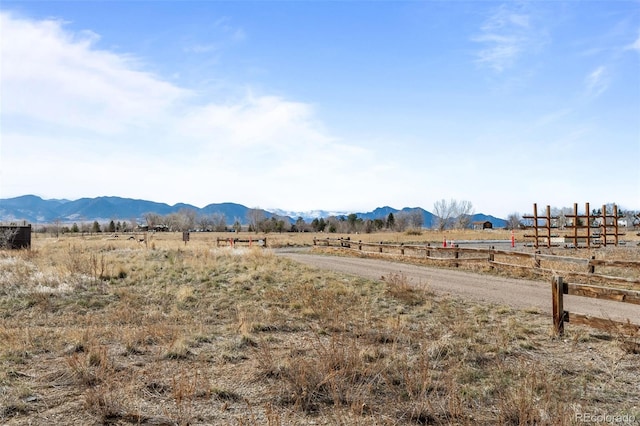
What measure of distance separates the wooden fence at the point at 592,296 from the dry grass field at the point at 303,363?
0.33 metres

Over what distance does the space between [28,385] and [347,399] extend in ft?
14.6

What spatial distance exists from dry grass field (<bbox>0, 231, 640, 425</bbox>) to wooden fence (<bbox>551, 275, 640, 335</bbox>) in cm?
33

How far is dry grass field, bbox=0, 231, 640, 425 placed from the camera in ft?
18.0

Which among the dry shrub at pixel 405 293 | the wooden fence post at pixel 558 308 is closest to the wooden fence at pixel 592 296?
the wooden fence post at pixel 558 308

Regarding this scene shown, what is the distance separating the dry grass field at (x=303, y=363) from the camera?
216 inches

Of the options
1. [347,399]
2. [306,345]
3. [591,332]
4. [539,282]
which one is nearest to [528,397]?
[347,399]

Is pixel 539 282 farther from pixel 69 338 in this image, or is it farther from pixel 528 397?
pixel 69 338

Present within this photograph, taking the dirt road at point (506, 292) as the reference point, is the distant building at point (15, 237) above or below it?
above

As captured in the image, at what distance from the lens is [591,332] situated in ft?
31.3

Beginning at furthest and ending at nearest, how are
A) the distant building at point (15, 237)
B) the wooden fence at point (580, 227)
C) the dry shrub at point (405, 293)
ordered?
the wooden fence at point (580, 227) < the distant building at point (15, 237) < the dry shrub at point (405, 293)

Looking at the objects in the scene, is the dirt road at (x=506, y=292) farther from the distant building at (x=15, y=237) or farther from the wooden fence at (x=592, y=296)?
the distant building at (x=15, y=237)

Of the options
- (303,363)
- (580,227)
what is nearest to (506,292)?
(303,363)

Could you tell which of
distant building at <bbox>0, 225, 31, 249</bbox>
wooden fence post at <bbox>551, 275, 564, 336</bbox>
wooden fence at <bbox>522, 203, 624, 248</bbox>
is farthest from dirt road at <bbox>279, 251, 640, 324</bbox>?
distant building at <bbox>0, 225, 31, 249</bbox>

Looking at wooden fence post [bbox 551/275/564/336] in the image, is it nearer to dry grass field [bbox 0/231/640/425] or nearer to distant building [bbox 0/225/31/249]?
dry grass field [bbox 0/231/640/425]
